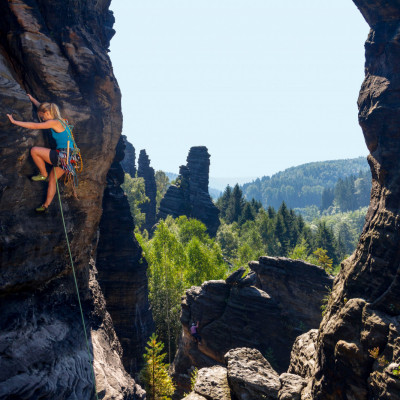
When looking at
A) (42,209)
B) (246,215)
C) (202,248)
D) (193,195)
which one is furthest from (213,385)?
(246,215)

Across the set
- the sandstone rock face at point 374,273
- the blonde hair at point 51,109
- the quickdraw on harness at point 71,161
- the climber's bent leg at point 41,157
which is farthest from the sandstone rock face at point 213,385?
the blonde hair at point 51,109

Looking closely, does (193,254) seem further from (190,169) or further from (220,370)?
(190,169)

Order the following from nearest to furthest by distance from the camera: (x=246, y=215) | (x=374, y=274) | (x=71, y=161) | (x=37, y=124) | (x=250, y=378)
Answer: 1. (x=37, y=124)
2. (x=71, y=161)
3. (x=374, y=274)
4. (x=250, y=378)
5. (x=246, y=215)

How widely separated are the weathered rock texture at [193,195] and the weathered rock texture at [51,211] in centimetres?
5645

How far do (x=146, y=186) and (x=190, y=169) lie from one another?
13.7 meters

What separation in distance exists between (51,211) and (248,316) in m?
21.8

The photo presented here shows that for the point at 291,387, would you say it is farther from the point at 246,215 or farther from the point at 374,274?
the point at 246,215

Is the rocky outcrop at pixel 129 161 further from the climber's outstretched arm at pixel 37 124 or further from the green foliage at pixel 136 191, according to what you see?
the climber's outstretched arm at pixel 37 124

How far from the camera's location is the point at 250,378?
44.8ft

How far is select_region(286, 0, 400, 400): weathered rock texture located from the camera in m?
10.5

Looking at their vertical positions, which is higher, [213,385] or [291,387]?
[291,387]

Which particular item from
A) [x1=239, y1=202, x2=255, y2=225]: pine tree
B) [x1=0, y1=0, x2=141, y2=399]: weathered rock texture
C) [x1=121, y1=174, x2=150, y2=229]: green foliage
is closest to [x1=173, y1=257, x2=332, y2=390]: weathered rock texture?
[x1=0, y1=0, x2=141, y2=399]: weathered rock texture

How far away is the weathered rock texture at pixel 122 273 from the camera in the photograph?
72.5 ft

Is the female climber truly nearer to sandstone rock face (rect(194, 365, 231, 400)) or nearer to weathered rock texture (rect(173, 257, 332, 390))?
sandstone rock face (rect(194, 365, 231, 400))
